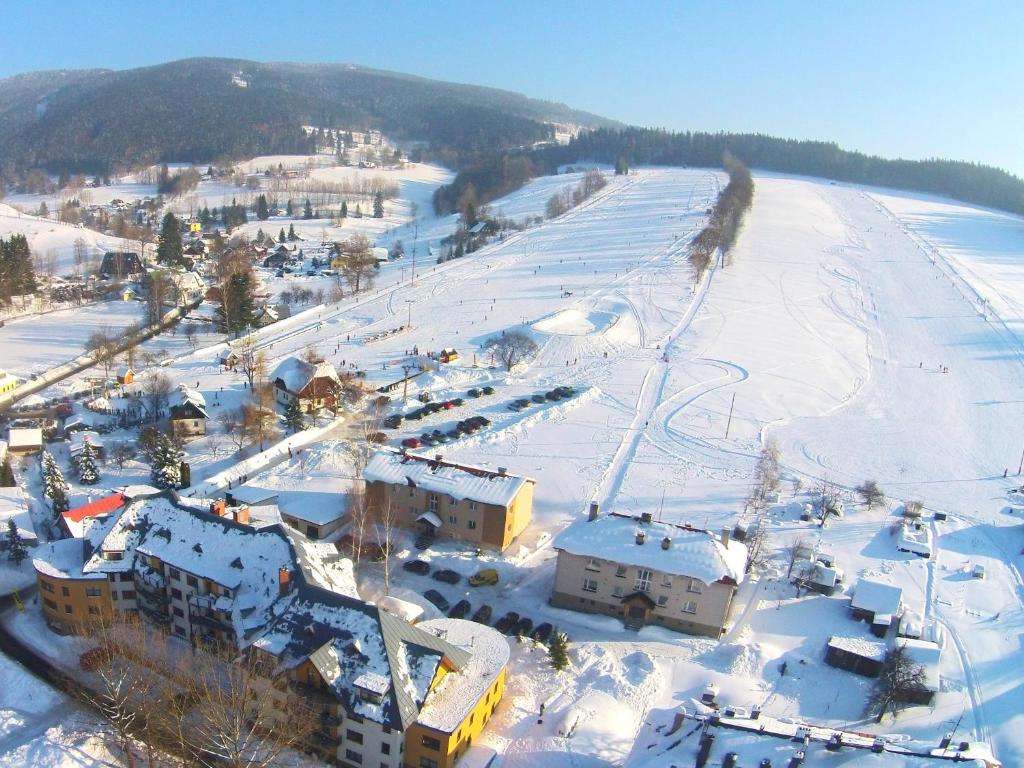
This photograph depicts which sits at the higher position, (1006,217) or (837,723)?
(1006,217)

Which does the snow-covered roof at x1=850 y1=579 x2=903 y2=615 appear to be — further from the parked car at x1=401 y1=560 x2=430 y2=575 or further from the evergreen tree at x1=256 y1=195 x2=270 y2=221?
the evergreen tree at x1=256 y1=195 x2=270 y2=221

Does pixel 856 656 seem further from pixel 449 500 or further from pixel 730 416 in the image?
pixel 730 416

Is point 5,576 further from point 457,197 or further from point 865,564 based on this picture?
point 457,197

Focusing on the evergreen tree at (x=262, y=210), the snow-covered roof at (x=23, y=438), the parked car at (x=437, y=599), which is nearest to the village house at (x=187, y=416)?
the snow-covered roof at (x=23, y=438)

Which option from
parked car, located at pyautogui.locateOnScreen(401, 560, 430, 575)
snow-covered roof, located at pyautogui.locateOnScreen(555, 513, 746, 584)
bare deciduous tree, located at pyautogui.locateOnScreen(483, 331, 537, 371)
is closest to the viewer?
snow-covered roof, located at pyautogui.locateOnScreen(555, 513, 746, 584)

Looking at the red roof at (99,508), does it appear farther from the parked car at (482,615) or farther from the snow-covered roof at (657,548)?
the snow-covered roof at (657,548)

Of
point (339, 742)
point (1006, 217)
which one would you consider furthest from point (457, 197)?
point (339, 742)

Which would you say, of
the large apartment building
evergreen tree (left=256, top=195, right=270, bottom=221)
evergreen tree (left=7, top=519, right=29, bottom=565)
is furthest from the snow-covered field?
evergreen tree (left=256, top=195, right=270, bottom=221)
